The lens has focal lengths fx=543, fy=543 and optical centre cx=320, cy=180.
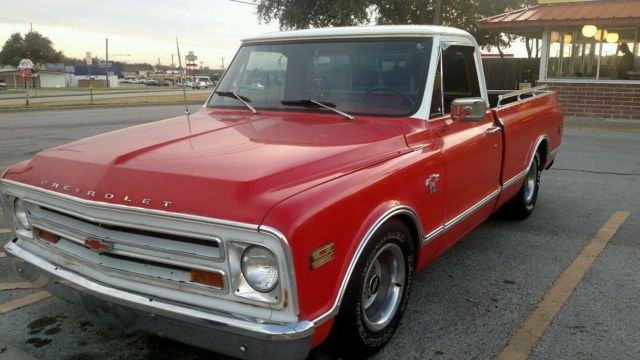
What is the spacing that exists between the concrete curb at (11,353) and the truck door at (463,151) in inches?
98.9

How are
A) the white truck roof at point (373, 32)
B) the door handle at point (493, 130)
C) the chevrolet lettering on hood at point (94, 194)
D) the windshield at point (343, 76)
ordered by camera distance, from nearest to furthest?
1. the chevrolet lettering on hood at point (94, 194)
2. the windshield at point (343, 76)
3. the white truck roof at point (373, 32)
4. the door handle at point (493, 130)

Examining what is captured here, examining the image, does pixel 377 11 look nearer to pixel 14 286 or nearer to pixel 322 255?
pixel 14 286

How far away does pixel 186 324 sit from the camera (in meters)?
2.27

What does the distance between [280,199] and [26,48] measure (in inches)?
4131

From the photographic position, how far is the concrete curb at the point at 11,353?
9.53 feet

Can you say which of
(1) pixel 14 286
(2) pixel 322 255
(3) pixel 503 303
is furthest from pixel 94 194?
(3) pixel 503 303

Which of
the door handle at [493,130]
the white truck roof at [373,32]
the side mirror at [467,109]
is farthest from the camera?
the door handle at [493,130]

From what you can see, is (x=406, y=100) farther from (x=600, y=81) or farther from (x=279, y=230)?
(x=600, y=81)

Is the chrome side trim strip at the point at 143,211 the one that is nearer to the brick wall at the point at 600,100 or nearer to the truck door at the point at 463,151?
the truck door at the point at 463,151

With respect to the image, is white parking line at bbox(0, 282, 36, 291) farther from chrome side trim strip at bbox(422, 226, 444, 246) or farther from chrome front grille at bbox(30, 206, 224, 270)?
chrome side trim strip at bbox(422, 226, 444, 246)

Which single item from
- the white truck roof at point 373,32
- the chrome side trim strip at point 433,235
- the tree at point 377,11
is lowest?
the chrome side trim strip at point 433,235

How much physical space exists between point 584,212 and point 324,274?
4518 millimetres

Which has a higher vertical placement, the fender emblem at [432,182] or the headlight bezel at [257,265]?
the fender emblem at [432,182]

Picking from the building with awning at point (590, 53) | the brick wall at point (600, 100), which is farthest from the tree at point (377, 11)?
the brick wall at point (600, 100)
